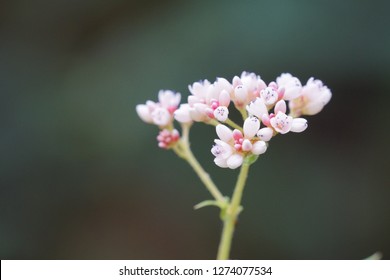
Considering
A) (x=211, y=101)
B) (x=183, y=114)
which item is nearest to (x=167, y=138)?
(x=183, y=114)

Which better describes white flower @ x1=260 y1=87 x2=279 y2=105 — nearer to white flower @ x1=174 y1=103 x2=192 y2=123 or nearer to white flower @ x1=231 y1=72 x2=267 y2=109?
white flower @ x1=231 y1=72 x2=267 y2=109

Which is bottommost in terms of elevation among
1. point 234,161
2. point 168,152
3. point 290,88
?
point 234,161

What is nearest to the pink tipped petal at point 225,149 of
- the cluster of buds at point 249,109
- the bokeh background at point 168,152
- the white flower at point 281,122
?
the cluster of buds at point 249,109

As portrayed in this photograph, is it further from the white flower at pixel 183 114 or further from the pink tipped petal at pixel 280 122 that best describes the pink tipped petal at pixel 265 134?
the white flower at pixel 183 114

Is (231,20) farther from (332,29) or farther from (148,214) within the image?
(148,214)

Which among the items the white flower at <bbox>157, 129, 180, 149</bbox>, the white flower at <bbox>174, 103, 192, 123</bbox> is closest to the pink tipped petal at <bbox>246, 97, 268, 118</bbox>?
the white flower at <bbox>174, 103, 192, 123</bbox>

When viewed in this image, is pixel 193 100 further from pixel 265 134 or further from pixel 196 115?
pixel 265 134
